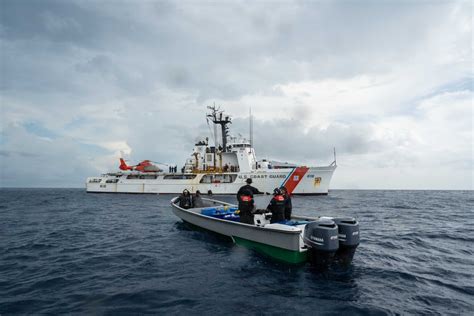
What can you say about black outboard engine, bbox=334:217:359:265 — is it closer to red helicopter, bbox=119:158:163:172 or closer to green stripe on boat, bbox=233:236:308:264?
green stripe on boat, bbox=233:236:308:264

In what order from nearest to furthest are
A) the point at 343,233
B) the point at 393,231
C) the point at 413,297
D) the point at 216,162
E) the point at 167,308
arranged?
the point at 167,308
the point at 413,297
the point at 343,233
the point at 393,231
the point at 216,162

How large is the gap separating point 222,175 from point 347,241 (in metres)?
31.8

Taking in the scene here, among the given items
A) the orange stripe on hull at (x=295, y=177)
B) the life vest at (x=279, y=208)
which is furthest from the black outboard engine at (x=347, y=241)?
the orange stripe on hull at (x=295, y=177)

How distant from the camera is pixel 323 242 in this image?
6152 mm

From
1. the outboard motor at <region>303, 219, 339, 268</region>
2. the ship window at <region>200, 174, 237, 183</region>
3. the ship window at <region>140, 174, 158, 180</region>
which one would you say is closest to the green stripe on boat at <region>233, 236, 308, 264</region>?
the outboard motor at <region>303, 219, 339, 268</region>

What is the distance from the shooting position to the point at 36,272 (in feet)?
21.8

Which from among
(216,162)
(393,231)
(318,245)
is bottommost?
(393,231)

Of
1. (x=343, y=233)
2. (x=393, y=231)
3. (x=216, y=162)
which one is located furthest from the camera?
(x=216, y=162)

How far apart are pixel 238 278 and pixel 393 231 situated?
9206 millimetres

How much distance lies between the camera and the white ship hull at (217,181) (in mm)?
34531

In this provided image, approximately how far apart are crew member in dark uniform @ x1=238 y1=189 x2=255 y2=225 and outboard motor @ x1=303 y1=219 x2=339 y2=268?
2428mm

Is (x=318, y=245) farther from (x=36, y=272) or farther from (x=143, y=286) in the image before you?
(x=36, y=272)

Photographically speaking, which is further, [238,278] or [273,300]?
[238,278]

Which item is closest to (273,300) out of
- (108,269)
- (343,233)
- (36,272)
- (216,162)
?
(343,233)
